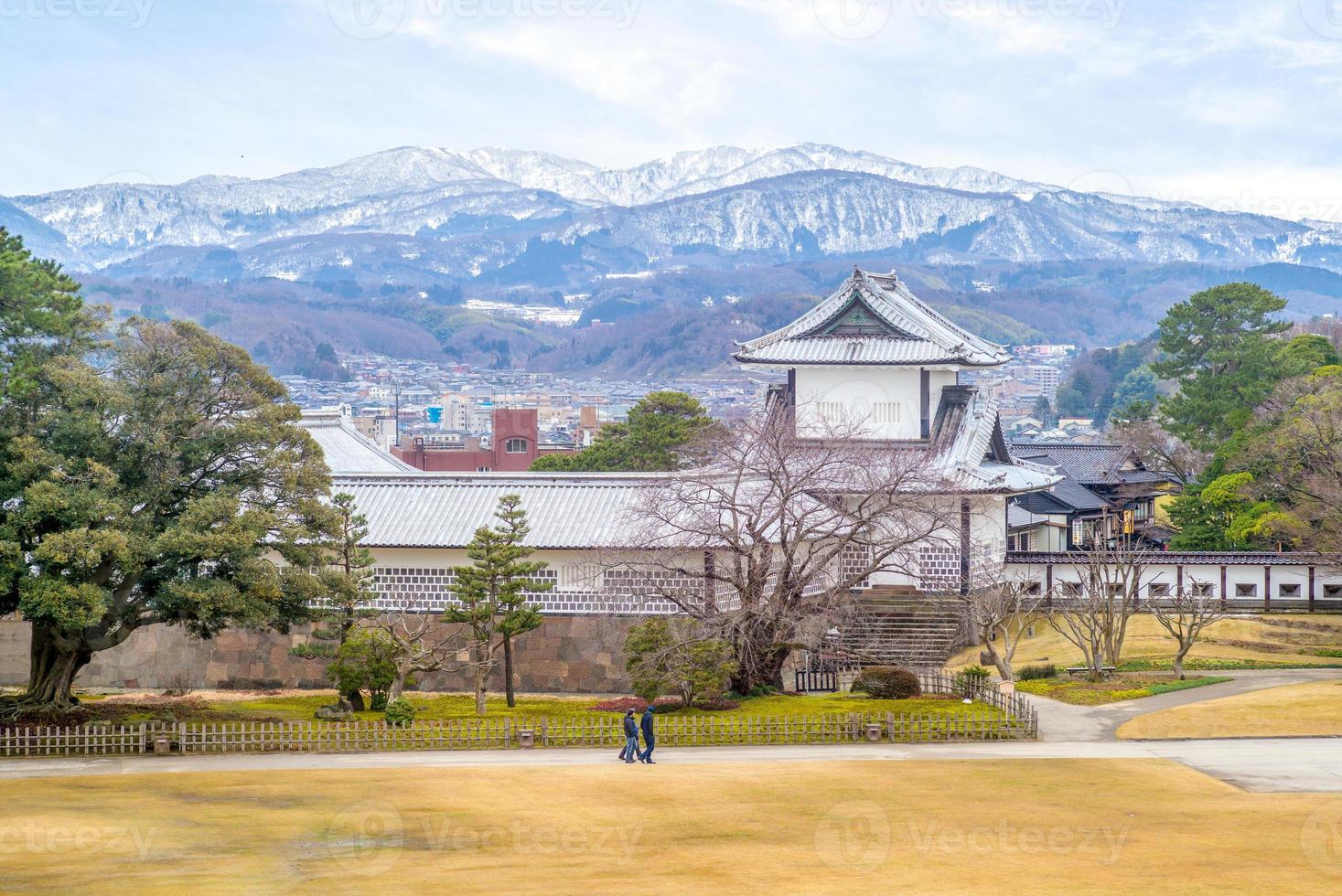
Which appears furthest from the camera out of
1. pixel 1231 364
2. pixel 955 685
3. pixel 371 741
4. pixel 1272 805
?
pixel 1231 364

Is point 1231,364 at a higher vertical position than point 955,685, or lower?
higher

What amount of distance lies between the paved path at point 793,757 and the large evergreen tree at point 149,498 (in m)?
3.08

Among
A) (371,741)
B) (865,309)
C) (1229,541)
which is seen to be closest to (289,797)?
(371,741)

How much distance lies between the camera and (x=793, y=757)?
29125mm

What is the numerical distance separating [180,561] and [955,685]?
1788cm

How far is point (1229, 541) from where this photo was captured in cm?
5294

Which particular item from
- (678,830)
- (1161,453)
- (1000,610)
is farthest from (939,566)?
(1161,453)

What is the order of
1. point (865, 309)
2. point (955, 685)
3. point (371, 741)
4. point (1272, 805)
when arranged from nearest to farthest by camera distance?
point (1272, 805), point (371, 741), point (955, 685), point (865, 309)

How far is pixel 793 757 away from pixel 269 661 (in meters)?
15.8

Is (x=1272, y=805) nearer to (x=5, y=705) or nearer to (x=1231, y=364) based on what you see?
(x=5, y=705)

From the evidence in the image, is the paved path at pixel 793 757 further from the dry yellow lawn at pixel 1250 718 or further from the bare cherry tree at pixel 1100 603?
the bare cherry tree at pixel 1100 603

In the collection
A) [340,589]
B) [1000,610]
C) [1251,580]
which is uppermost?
[340,589]

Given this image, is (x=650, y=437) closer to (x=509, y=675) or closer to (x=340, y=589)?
(x=509, y=675)

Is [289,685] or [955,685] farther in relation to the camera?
[289,685]
